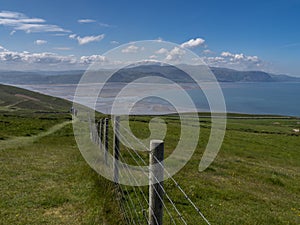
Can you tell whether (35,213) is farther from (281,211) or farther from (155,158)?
(281,211)

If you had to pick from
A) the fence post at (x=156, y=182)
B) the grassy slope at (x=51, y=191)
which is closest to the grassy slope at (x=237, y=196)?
the grassy slope at (x=51, y=191)

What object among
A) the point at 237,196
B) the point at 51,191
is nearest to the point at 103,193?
the point at 51,191

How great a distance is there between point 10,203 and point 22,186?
6.68 feet

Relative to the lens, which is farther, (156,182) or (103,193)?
(103,193)

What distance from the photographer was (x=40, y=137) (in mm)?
28016

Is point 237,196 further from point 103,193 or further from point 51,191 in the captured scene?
point 51,191

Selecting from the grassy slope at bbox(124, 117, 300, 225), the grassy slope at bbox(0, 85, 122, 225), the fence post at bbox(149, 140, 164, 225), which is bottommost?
the grassy slope at bbox(124, 117, 300, 225)

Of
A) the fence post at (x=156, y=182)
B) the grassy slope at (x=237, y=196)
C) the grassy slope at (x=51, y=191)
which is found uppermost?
the fence post at (x=156, y=182)

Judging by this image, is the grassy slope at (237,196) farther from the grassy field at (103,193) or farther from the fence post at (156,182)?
the fence post at (156,182)

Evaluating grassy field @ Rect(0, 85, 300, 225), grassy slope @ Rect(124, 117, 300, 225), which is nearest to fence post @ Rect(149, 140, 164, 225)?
grassy field @ Rect(0, 85, 300, 225)

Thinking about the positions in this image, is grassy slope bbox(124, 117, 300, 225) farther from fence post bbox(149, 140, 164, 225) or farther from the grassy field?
fence post bbox(149, 140, 164, 225)

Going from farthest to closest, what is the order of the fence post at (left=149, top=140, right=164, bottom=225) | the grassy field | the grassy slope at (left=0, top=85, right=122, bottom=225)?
the grassy field → the grassy slope at (left=0, top=85, right=122, bottom=225) → the fence post at (left=149, top=140, right=164, bottom=225)

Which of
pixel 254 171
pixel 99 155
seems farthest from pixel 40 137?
pixel 254 171

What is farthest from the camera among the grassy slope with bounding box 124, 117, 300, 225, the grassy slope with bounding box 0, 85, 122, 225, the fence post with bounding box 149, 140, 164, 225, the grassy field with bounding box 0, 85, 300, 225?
the grassy slope with bounding box 124, 117, 300, 225
